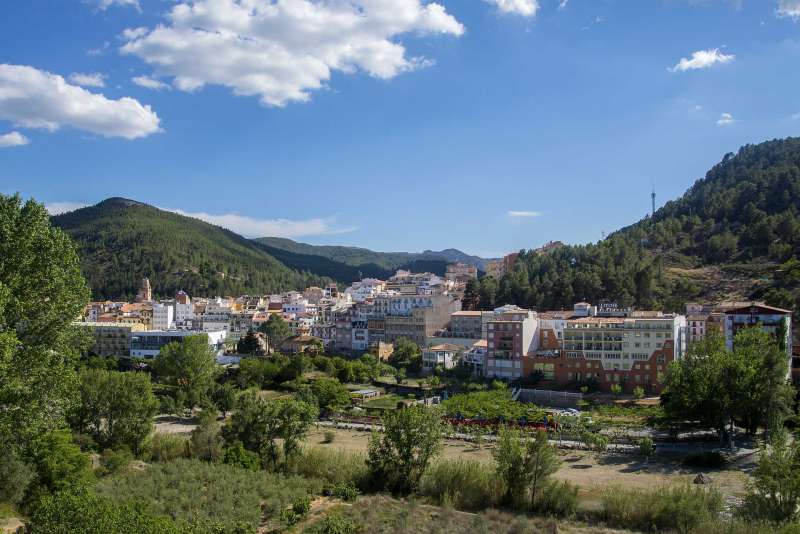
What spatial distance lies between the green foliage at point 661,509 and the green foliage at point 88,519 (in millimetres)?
15194

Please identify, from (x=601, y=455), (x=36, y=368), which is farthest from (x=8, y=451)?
(x=601, y=455)

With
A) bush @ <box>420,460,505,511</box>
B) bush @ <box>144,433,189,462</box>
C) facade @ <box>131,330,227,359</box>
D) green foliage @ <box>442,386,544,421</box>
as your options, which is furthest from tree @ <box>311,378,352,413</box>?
facade @ <box>131,330,227,359</box>

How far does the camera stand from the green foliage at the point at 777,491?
19.9 metres

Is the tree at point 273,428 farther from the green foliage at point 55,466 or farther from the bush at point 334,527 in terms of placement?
the green foliage at point 55,466

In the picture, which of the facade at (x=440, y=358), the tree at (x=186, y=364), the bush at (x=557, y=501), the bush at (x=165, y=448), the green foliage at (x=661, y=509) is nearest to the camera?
the green foliage at (x=661, y=509)

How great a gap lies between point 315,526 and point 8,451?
969cm

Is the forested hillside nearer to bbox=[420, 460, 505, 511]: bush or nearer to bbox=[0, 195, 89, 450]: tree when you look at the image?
bbox=[420, 460, 505, 511]: bush

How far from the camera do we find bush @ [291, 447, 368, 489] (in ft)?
86.1

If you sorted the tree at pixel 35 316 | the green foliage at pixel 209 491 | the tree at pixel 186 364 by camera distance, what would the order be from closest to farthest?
1. the tree at pixel 35 316
2. the green foliage at pixel 209 491
3. the tree at pixel 186 364

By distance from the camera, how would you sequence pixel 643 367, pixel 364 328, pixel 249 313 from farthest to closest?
pixel 249 313 < pixel 364 328 < pixel 643 367

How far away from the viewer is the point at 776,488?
65.8 feet

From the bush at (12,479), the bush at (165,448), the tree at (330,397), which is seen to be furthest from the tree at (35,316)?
the tree at (330,397)

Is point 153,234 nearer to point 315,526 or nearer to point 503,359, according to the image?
point 503,359

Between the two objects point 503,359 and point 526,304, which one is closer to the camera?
point 503,359
